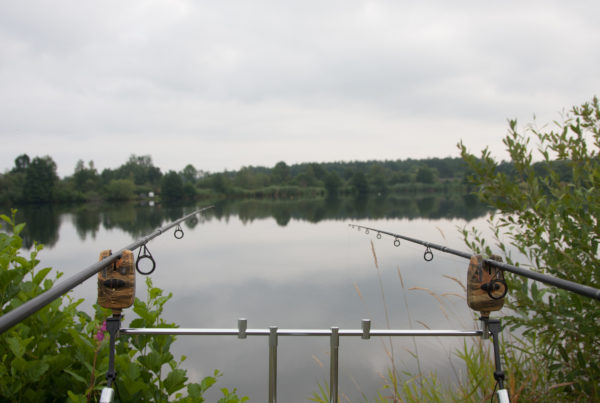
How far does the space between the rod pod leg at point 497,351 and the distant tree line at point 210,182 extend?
119ft

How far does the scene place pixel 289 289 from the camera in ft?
35.6

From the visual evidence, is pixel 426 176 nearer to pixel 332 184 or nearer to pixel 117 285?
pixel 332 184

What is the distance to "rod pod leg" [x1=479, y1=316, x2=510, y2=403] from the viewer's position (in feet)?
3.30

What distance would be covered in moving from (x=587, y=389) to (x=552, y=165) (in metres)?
1.44

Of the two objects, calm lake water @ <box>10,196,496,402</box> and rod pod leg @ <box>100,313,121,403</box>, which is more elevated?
rod pod leg @ <box>100,313,121,403</box>

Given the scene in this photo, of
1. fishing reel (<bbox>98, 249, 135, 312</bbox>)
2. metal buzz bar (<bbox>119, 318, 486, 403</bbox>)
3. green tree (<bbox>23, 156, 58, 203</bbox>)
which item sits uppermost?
green tree (<bbox>23, 156, 58, 203</bbox>)

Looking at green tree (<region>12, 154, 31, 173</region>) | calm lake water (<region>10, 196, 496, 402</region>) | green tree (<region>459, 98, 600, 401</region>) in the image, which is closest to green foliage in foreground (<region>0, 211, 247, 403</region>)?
calm lake water (<region>10, 196, 496, 402</region>)

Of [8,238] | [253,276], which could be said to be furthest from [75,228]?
[8,238]

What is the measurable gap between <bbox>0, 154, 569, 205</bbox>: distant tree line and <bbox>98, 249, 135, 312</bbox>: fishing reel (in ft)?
117

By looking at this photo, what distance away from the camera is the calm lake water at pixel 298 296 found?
5594mm

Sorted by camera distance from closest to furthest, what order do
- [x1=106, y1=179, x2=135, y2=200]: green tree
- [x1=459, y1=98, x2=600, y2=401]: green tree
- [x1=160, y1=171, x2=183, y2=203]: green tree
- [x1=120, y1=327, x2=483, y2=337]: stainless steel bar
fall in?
[x1=120, y1=327, x2=483, y2=337]: stainless steel bar → [x1=459, y1=98, x2=600, y2=401]: green tree → [x1=160, y1=171, x2=183, y2=203]: green tree → [x1=106, y1=179, x2=135, y2=200]: green tree

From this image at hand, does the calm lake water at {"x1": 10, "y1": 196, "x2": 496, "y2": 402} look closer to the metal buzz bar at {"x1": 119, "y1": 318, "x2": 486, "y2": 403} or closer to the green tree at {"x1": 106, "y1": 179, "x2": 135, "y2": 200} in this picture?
the metal buzz bar at {"x1": 119, "y1": 318, "x2": 486, "y2": 403}

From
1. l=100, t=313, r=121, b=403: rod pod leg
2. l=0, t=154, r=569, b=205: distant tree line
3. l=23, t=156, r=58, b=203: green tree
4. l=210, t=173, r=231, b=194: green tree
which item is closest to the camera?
l=100, t=313, r=121, b=403: rod pod leg

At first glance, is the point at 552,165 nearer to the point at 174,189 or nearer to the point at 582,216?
the point at 582,216
